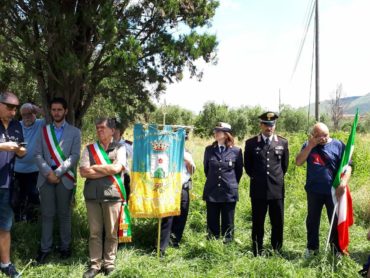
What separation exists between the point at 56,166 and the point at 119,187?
0.85 meters

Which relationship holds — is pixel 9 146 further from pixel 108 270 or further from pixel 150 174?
pixel 108 270

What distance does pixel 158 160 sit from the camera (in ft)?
15.7

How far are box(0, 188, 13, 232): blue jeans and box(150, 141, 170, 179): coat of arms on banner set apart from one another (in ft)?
5.27

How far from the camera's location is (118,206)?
448cm

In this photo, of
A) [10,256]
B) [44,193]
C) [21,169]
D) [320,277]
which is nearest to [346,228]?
[320,277]

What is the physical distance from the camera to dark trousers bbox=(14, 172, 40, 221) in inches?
221

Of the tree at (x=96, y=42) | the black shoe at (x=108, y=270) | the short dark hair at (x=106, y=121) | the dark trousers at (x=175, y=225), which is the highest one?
the tree at (x=96, y=42)

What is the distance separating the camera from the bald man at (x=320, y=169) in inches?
183

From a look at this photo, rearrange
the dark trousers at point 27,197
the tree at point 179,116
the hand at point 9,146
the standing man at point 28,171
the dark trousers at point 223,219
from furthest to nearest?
the tree at point 179,116, the dark trousers at point 27,197, the standing man at point 28,171, the dark trousers at point 223,219, the hand at point 9,146

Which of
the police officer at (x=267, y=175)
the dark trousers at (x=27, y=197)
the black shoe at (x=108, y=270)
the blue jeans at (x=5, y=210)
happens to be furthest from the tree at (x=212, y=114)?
the blue jeans at (x=5, y=210)

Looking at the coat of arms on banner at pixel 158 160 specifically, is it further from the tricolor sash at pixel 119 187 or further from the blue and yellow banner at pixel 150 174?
the tricolor sash at pixel 119 187

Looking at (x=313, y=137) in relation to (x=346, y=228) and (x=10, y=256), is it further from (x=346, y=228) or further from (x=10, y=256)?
(x=10, y=256)

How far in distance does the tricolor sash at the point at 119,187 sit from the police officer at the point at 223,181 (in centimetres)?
116

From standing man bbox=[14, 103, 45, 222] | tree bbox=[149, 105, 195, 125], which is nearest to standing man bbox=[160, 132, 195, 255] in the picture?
standing man bbox=[14, 103, 45, 222]
